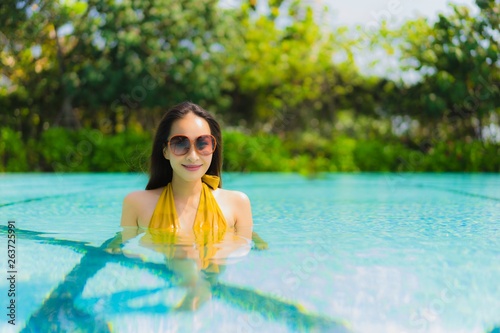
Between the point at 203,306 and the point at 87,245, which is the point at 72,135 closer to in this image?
the point at 87,245

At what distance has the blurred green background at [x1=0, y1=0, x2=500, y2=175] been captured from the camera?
616 inches

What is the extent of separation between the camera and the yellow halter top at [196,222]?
128 inches

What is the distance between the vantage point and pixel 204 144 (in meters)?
3.26

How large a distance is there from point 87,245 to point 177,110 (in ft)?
3.22

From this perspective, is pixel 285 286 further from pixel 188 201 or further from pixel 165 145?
pixel 165 145

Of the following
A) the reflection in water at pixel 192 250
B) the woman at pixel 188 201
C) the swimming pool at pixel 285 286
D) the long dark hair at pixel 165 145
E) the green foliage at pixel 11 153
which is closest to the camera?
the swimming pool at pixel 285 286

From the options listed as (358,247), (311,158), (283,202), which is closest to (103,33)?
(311,158)

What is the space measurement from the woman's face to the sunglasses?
0.6 inches

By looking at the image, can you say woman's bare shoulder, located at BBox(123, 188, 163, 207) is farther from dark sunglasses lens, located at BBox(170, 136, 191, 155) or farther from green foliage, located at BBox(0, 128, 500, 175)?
green foliage, located at BBox(0, 128, 500, 175)

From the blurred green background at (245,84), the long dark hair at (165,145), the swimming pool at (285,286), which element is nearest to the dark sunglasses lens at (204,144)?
the long dark hair at (165,145)

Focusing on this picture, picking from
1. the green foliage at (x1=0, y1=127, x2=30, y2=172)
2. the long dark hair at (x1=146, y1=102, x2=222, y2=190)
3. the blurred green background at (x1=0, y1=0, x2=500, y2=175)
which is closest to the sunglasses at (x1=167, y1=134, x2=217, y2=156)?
the long dark hair at (x1=146, y1=102, x2=222, y2=190)

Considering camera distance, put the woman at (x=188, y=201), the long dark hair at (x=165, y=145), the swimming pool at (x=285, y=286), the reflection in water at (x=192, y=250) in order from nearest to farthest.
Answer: the swimming pool at (x=285, y=286) → the reflection in water at (x=192, y=250) → the woman at (x=188, y=201) → the long dark hair at (x=165, y=145)

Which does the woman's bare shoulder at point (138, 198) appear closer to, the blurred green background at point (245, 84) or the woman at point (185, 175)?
the woman at point (185, 175)

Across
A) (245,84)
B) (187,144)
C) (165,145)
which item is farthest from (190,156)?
(245,84)
